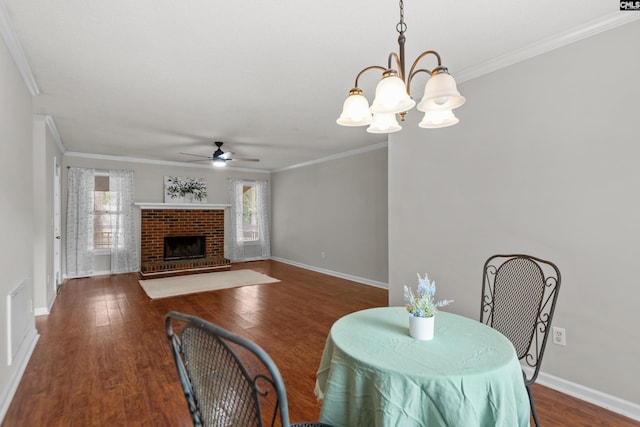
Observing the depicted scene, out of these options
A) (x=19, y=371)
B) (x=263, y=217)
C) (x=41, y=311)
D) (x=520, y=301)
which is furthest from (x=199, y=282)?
(x=520, y=301)

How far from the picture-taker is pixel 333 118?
13.1ft

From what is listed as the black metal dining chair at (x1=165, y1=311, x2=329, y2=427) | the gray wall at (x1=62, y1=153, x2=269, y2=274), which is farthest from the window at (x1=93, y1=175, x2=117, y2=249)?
the black metal dining chair at (x1=165, y1=311, x2=329, y2=427)

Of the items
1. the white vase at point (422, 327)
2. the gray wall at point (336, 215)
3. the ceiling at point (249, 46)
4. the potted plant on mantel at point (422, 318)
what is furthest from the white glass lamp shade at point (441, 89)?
the gray wall at point (336, 215)

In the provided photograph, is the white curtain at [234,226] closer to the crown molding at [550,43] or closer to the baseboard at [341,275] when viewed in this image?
the baseboard at [341,275]

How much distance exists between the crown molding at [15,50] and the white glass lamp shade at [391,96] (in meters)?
2.21

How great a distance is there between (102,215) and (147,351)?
15.2 ft

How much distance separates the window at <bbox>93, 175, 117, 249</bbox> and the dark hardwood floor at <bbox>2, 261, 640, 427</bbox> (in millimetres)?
1073

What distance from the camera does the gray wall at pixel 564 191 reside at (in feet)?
6.46

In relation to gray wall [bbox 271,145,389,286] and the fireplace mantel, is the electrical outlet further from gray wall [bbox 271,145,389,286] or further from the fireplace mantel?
the fireplace mantel

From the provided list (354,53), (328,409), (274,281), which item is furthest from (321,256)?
(328,409)

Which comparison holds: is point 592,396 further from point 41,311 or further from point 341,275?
point 41,311

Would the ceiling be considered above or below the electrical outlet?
above

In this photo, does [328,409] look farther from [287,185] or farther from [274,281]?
[287,185]

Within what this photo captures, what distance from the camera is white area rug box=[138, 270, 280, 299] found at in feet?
16.6
